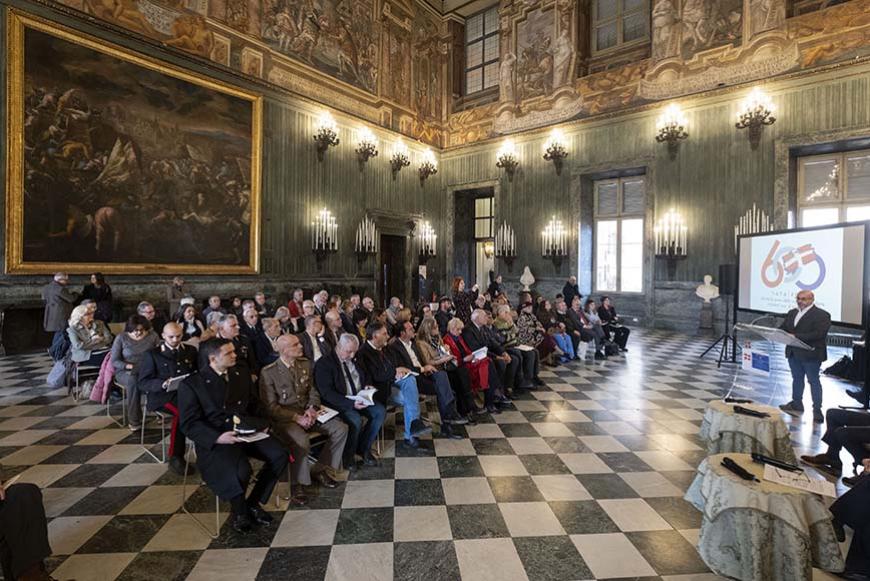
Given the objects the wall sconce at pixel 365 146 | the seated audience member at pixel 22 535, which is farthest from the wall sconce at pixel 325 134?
the seated audience member at pixel 22 535

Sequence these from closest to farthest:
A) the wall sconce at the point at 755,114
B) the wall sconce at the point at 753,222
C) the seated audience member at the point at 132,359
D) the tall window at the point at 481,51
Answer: the seated audience member at the point at 132,359 < the wall sconce at the point at 755,114 < the wall sconce at the point at 753,222 < the tall window at the point at 481,51

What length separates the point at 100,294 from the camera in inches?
287

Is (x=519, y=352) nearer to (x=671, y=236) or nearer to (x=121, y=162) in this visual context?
(x=671, y=236)

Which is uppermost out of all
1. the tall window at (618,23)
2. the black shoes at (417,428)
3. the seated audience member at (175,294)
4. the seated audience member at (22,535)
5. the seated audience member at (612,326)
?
the tall window at (618,23)

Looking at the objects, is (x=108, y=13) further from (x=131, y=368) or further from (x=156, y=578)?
(x=156, y=578)

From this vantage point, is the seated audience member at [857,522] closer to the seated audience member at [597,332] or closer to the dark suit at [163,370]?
the dark suit at [163,370]

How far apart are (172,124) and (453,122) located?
9.66 m

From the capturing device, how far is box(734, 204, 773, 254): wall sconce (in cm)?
981

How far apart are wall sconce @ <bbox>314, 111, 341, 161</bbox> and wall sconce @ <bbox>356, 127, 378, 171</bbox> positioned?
1039 mm

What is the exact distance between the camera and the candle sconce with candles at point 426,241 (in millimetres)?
14859

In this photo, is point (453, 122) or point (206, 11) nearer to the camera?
point (206, 11)

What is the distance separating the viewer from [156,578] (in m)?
2.33

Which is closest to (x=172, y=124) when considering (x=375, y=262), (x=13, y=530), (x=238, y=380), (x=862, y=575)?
(x=375, y=262)

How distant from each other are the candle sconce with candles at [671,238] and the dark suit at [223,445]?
1129cm
